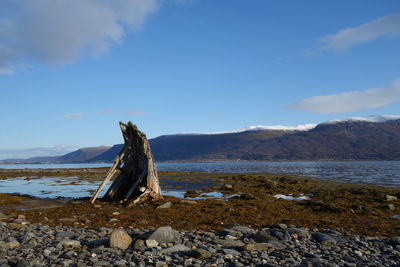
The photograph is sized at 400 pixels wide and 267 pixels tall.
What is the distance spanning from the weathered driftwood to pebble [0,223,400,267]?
935cm

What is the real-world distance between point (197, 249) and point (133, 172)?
49.6ft

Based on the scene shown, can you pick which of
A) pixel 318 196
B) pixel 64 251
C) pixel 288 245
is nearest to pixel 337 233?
pixel 288 245

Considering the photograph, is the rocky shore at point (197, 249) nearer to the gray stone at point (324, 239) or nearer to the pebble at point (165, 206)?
the gray stone at point (324, 239)

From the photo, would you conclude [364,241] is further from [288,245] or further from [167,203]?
[167,203]

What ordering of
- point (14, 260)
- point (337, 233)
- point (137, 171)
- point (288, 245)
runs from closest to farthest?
1. point (14, 260)
2. point (288, 245)
3. point (337, 233)
4. point (137, 171)

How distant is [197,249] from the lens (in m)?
8.27

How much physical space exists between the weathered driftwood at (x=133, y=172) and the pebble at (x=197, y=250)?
9.35 meters

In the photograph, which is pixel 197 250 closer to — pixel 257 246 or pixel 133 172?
pixel 257 246

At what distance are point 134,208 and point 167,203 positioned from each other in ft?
6.16

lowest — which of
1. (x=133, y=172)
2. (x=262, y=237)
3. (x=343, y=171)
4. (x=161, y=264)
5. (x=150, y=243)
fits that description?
(x=343, y=171)

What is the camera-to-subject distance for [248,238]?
10.2 m

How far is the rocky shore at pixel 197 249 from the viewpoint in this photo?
7695 mm

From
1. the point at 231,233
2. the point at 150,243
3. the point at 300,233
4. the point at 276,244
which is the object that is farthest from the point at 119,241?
the point at 300,233

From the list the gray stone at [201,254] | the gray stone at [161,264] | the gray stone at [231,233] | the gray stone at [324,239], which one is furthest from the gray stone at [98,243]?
the gray stone at [324,239]
